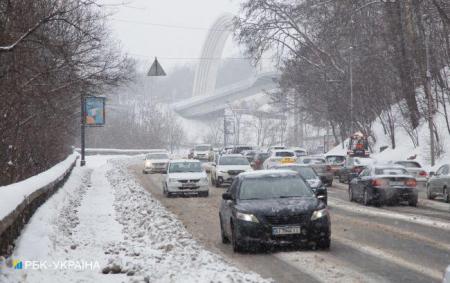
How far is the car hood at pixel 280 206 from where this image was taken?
1227 centimetres

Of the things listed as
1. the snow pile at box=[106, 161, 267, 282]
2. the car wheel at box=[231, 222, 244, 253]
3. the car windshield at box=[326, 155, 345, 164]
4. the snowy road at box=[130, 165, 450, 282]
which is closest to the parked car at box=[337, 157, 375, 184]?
the car windshield at box=[326, 155, 345, 164]

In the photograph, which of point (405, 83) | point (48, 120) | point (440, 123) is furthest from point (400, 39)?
point (48, 120)

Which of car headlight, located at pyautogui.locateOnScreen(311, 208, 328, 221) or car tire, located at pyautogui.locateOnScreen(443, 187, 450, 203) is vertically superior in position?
car headlight, located at pyautogui.locateOnScreen(311, 208, 328, 221)

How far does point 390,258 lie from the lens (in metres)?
11.4

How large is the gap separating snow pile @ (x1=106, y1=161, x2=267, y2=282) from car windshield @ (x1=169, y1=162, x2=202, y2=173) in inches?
408

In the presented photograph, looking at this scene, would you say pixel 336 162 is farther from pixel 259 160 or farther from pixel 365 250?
pixel 365 250

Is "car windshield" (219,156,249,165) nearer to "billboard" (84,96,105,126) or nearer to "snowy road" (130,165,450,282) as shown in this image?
"snowy road" (130,165,450,282)

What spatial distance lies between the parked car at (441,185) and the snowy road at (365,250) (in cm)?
366

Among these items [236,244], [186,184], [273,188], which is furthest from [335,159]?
[236,244]

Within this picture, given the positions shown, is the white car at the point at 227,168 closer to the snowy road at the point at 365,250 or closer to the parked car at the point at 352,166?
the parked car at the point at 352,166

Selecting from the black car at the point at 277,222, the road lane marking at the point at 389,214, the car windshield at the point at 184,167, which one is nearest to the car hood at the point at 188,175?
the car windshield at the point at 184,167

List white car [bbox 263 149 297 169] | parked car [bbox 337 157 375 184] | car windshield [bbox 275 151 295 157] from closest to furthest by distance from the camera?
parked car [bbox 337 157 375 184] → white car [bbox 263 149 297 169] → car windshield [bbox 275 151 295 157]

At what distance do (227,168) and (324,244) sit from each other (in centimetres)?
2221

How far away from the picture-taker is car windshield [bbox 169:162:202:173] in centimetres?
2944
